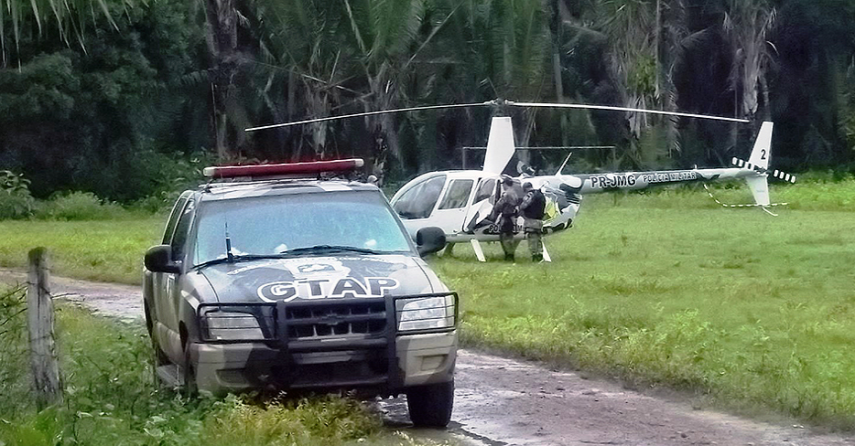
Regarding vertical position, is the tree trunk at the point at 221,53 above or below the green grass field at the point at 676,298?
above

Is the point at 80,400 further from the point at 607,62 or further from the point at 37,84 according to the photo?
the point at 607,62

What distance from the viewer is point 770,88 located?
57.8m

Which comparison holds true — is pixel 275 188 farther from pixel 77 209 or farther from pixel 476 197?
pixel 77 209

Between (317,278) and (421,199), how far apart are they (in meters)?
16.5

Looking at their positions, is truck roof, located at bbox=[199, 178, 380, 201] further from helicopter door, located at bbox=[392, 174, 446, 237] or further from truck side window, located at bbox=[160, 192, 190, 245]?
helicopter door, located at bbox=[392, 174, 446, 237]

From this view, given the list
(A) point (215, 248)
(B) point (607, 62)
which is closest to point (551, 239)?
(A) point (215, 248)

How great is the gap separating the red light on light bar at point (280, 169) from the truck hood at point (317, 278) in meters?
1.36

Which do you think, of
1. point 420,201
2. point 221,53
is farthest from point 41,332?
point 221,53

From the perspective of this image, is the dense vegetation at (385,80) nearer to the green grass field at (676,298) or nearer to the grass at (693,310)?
the green grass field at (676,298)

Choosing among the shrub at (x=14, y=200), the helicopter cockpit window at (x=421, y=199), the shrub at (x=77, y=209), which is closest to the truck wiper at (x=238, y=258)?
the helicopter cockpit window at (x=421, y=199)

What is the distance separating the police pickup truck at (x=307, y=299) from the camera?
841 cm

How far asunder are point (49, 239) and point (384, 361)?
74.9 ft

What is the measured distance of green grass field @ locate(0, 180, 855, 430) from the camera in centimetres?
1088

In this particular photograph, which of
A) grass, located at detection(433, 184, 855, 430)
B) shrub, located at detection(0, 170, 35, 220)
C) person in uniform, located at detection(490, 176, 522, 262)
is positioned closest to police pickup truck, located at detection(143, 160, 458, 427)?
grass, located at detection(433, 184, 855, 430)
